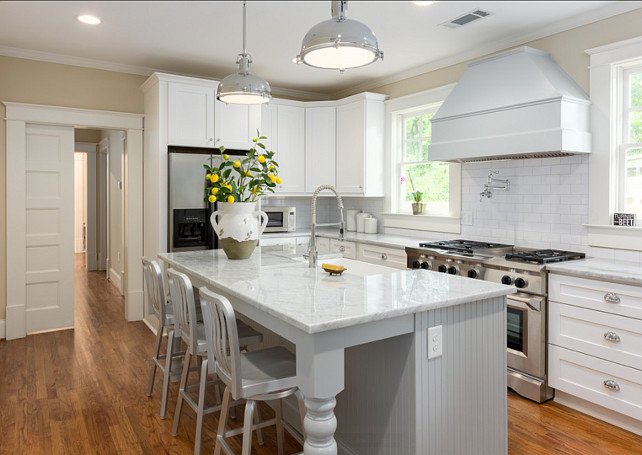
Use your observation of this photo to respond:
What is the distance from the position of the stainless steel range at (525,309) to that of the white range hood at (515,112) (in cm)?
77

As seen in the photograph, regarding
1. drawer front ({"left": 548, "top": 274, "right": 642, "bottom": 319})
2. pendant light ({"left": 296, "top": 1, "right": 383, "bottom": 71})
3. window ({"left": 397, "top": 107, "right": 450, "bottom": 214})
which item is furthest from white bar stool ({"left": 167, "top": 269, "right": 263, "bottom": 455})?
window ({"left": 397, "top": 107, "right": 450, "bottom": 214})

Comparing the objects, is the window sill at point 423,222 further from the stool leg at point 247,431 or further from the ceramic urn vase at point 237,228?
the stool leg at point 247,431

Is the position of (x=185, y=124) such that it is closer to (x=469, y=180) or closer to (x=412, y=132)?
(x=412, y=132)

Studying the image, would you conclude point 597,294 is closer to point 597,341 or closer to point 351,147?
point 597,341

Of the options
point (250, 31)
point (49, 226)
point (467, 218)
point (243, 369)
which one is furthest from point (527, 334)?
point (49, 226)

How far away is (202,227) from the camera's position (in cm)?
471

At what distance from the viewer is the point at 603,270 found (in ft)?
9.42

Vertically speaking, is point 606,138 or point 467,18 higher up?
point 467,18

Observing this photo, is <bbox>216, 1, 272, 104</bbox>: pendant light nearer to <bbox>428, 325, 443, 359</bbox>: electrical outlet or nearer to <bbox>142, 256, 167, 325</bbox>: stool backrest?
<bbox>142, 256, 167, 325</bbox>: stool backrest

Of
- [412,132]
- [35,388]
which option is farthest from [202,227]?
[412,132]

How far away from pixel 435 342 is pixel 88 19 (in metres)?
3.39

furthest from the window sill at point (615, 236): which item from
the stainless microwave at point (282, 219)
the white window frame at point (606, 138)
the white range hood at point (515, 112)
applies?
the stainless microwave at point (282, 219)

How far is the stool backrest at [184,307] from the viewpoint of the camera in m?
2.39

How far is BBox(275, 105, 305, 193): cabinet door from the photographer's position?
550cm
